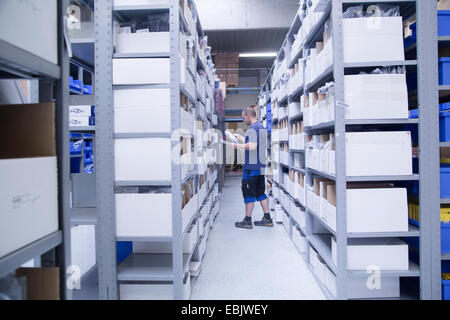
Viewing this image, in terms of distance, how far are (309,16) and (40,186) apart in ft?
9.34

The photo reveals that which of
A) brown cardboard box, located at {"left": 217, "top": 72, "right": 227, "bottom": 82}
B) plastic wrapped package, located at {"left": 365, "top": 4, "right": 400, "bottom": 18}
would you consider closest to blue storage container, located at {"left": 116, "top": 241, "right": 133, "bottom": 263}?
plastic wrapped package, located at {"left": 365, "top": 4, "right": 400, "bottom": 18}

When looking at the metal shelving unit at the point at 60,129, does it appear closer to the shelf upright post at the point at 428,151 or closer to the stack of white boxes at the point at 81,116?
the stack of white boxes at the point at 81,116

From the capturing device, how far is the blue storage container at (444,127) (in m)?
2.00

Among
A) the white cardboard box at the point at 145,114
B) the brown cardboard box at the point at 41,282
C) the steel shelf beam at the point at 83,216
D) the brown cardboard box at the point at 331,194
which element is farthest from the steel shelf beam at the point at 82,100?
the brown cardboard box at the point at 331,194

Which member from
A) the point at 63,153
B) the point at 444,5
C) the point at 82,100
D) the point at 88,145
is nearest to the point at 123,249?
the point at 82,100

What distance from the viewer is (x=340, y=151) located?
6.55 ft

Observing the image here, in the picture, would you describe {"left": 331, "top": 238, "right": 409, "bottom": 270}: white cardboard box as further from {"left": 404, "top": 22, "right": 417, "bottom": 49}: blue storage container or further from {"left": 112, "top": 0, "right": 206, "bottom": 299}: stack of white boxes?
{"left": 404, "top": 22, "right": 417, "bottom": 49}: blue storage container

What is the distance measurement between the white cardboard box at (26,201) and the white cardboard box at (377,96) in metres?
1.89

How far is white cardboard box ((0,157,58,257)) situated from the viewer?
28.7 inches

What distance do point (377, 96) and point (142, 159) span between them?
1755 mm

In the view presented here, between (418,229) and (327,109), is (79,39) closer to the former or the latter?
(327,109)

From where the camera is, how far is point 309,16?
9.12 ft

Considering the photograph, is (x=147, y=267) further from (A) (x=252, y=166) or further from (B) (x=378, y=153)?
(A) (x=252, y=166)
